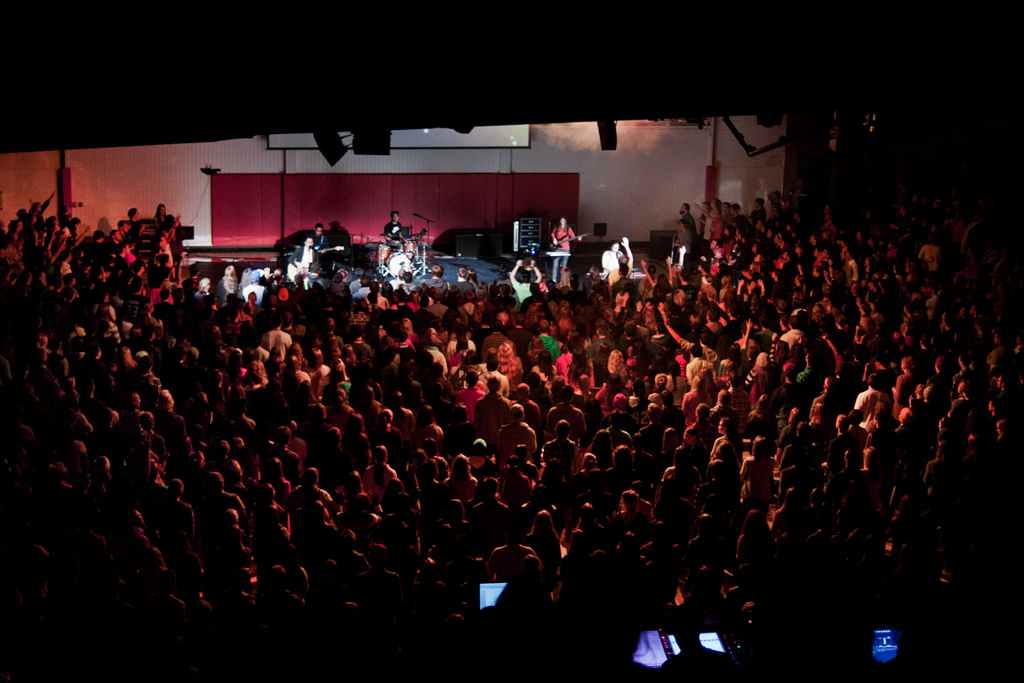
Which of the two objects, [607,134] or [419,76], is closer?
[419,76]

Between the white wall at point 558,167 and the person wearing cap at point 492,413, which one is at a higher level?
the white wall at point 558,167

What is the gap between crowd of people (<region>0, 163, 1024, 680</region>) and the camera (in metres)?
4.11

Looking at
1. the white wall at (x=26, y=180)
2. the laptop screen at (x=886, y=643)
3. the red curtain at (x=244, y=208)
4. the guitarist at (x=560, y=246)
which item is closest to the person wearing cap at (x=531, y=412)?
the laptop screen at (x=886, y=643)

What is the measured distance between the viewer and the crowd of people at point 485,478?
13.5 feet

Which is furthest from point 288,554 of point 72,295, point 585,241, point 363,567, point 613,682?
point 585,241

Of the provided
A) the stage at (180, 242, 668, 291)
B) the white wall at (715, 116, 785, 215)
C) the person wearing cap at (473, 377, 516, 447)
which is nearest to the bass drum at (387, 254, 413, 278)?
the stage at (180, 242, 668, 291)

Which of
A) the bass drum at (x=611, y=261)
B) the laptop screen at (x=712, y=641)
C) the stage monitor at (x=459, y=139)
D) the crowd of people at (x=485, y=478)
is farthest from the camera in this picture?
the stage monitor at (x=459, y=139)

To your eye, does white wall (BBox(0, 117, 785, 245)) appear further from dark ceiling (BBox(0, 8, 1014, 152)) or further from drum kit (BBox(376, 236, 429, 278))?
dark ceiling (BBox(0, 8, 1014, 152))

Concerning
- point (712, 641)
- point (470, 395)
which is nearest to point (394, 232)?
point (470, 395)

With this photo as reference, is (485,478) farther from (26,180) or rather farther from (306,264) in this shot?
(26,180)

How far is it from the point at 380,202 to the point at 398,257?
4.72m

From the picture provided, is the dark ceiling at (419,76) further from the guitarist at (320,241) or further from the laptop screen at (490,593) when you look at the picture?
the guitarist at (320,241)

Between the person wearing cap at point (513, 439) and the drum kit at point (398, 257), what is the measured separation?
32.7 feet

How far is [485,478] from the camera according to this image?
5488 millimetres
